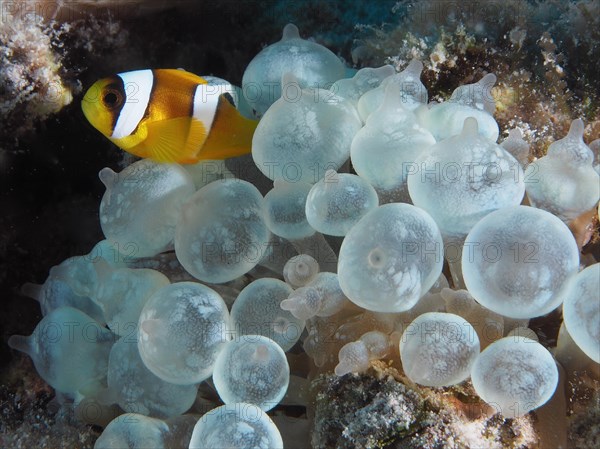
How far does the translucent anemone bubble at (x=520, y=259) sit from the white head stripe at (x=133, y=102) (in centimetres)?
140

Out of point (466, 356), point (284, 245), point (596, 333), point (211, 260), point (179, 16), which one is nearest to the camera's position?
point (596, 333)

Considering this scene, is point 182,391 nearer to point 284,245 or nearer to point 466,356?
point 284,245

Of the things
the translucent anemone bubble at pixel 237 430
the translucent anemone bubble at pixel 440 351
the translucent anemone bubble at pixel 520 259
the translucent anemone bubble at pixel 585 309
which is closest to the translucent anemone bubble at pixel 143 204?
the translucent anemone bubble at pixel 237 430

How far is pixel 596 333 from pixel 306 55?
142 cm

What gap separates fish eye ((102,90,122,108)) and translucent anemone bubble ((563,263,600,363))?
5.60 ft

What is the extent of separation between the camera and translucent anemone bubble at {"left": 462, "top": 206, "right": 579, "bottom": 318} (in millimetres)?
1229

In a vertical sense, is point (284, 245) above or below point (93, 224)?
above

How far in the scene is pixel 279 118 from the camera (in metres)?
1.64

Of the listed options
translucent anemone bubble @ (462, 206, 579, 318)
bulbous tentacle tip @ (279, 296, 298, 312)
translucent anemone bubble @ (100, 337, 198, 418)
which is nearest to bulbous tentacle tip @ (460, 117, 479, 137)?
translucent anemone bubble @ (462, 206, 579, 318)

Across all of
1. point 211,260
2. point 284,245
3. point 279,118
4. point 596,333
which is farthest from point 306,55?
point 596,333

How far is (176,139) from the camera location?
6.63 feet

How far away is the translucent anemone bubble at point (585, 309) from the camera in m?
1.23

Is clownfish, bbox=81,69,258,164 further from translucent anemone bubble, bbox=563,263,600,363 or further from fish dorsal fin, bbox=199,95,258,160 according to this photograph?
translucent anemone bubble, bbox=563,263,600,363

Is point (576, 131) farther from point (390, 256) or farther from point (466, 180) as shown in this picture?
point (390, 256)
